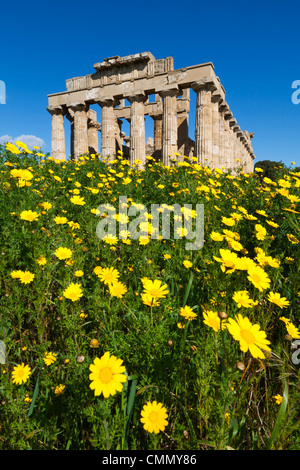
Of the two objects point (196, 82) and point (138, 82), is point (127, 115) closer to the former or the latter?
point (138, 82)

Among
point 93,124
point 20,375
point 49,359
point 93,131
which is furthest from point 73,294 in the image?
point 93,131

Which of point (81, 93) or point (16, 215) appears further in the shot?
point (81, 93)

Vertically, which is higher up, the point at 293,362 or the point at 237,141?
the point at 237,141

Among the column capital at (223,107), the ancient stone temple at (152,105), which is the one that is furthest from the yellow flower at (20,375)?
the column capital at (223,107)

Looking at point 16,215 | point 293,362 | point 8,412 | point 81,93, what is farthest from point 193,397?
point 81,93

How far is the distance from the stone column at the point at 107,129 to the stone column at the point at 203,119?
6883mm

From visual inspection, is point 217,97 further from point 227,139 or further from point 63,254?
point 63,254

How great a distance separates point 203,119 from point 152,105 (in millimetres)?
10189

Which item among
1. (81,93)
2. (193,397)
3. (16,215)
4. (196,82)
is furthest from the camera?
(81,93)

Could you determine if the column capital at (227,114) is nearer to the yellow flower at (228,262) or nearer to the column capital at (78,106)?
the column capital at (78,106)

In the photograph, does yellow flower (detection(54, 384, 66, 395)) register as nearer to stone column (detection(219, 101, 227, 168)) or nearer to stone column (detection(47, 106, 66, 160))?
stone column (detection(219, 101, 227, 168))

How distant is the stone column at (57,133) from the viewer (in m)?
21.4

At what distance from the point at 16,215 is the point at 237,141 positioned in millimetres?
30461

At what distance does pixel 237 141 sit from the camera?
2862cm
